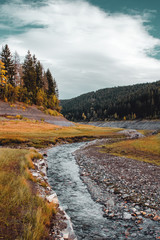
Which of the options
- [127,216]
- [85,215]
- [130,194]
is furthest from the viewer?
[130,194]

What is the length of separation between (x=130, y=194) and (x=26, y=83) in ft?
283

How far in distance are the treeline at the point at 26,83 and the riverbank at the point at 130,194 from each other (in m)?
61.3

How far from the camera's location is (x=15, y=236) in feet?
17.1

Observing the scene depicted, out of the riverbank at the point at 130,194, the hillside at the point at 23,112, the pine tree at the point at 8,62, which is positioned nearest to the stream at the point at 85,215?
the riverbank at the point at 130,194

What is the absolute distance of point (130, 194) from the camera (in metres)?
11.7

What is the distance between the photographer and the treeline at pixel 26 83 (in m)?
71.8

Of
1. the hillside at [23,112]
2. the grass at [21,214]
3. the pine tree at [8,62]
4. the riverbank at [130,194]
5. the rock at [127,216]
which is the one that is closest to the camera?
the grass at [21,214]

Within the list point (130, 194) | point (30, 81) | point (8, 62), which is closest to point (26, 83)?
point (30, 81)

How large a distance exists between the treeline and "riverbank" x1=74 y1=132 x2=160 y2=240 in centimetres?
6133

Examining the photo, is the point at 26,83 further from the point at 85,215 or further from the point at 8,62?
the point at 85,215

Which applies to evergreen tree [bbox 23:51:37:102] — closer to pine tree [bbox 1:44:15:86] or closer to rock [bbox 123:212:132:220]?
pine tree [bbox 1:44:15:86]

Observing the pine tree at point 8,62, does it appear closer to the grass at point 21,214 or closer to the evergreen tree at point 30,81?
the evergreen tree at point 30,81

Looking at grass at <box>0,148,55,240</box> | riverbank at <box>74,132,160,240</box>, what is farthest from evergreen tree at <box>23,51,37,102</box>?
grass at <box>0,148,55,240</box>

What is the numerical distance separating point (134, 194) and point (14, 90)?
71.8 metres
